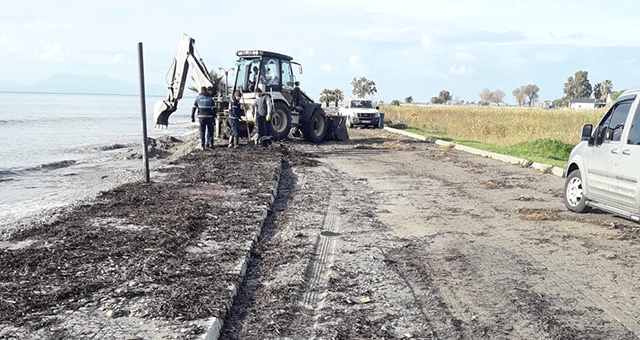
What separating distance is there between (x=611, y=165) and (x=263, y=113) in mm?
11348

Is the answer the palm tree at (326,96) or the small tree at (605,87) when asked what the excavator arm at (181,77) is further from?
the small tree at (605,87)

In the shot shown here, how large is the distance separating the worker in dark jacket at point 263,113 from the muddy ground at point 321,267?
6.94m

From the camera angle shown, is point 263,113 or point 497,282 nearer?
point 497,282

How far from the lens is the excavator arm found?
18.4 meters

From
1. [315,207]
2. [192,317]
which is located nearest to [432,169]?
[315,207]

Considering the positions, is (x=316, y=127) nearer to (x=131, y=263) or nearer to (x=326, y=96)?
(x=131, y=263)

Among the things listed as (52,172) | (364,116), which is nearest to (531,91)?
(364,116)

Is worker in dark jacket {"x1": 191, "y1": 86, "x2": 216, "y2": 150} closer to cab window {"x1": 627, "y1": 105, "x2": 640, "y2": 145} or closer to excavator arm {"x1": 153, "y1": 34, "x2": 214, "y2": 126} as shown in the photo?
excavator arm {"x1": 153, "y1": 34, "x2": 214, "y2": 126}

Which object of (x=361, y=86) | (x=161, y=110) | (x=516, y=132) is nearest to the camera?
(x=161, y=110)

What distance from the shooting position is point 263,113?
58.0 ft

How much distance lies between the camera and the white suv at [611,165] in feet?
25.0

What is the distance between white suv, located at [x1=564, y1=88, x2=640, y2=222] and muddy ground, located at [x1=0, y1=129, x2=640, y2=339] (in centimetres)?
36

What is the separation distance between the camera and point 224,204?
29.3 feet

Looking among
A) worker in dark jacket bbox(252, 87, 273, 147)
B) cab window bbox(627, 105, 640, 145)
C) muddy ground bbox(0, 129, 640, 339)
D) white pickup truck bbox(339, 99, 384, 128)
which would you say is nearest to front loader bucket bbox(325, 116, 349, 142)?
worker in dark jacket bbox(252, 87, 273, 147)
